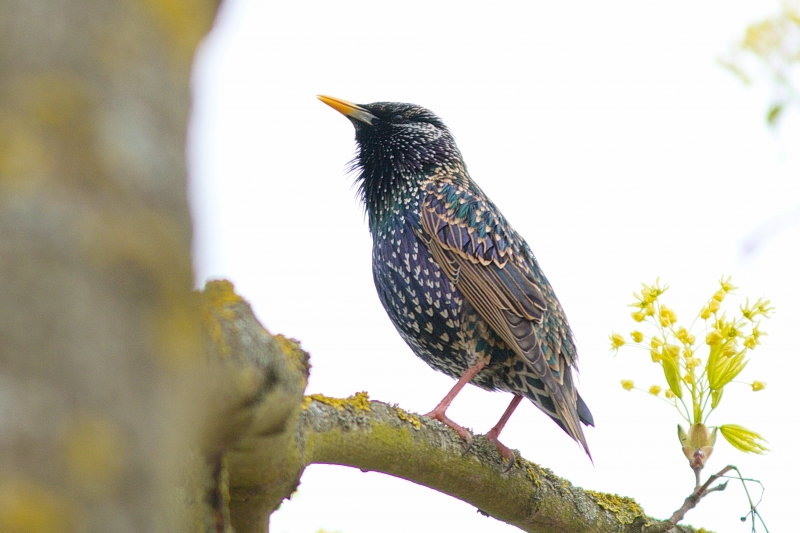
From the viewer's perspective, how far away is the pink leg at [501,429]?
13.7 feet

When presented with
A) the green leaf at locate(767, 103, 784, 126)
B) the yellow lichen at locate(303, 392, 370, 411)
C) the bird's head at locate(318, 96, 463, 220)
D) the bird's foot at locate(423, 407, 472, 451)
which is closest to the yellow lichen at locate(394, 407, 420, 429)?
the yellow lichen at locate(303, 392, 370, 411)

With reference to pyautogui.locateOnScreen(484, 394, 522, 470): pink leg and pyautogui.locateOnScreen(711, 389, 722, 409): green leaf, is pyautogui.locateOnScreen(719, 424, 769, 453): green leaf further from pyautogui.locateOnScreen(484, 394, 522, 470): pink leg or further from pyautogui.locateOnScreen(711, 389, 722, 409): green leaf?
pyautogui.locateOnScreen(484, 394, 522, 470): pink leg

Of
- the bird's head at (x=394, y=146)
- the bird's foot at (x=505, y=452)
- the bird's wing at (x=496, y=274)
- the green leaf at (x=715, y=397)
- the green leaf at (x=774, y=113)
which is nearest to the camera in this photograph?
the green leaf at (x=774, y=113)

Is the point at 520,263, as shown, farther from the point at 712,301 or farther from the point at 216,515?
the point at 216,515

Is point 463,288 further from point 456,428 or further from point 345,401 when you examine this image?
point 345,401

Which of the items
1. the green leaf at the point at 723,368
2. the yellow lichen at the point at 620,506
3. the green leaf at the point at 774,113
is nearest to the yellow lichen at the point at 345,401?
the green leaf at the point at 723,368

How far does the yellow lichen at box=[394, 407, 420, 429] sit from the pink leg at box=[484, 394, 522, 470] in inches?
26.0

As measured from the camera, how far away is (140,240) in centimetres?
76

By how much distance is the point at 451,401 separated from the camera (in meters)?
4.61

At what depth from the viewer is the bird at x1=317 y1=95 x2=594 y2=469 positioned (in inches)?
194

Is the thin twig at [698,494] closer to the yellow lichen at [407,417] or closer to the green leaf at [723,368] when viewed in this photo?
the green leaf at [723,368]

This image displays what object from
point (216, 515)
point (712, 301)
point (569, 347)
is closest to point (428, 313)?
point (569, 347)

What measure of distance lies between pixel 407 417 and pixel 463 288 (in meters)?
1.53

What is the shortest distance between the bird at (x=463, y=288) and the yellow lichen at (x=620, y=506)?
280 millimetres
